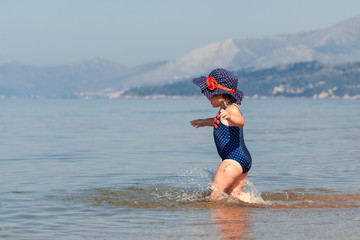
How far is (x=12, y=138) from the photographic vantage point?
30.8 metres

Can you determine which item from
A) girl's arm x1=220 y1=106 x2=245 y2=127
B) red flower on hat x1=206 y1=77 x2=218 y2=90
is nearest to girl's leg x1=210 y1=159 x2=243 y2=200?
girl's arm x1=220 y1=106 x2=245 y2=127

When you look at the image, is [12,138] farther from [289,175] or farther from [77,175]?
[289,175]

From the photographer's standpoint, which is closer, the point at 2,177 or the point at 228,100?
the point at 228,100

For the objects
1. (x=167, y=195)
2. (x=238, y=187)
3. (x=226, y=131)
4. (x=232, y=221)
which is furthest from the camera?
(x=167, y=195)

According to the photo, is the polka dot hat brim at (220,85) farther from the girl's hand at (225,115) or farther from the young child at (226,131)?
the girl's hand at (225,115)

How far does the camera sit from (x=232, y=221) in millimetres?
9109

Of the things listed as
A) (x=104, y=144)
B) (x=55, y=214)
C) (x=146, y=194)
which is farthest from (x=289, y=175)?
(x=104, y=144)

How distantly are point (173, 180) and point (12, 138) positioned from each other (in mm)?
17706

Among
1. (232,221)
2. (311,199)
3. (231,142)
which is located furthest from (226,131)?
(311,199)

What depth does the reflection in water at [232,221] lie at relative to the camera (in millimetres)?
8192

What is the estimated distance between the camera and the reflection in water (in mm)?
8192

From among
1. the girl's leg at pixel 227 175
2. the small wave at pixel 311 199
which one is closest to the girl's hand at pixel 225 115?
the girl's leg at pixel 227 175

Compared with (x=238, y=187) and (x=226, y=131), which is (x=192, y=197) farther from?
(x=226, y=131)

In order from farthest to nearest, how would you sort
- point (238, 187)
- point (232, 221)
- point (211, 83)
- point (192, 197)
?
point (192, 197)
point (238, 187)
point (211, 83)
point (232, 221)
